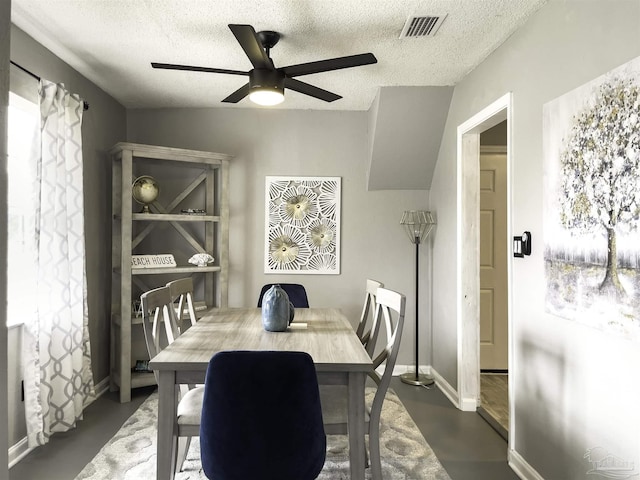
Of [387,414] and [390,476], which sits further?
[387,414]

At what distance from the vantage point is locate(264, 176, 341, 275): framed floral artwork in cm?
420

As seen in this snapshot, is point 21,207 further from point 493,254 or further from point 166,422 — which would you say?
point 493,254

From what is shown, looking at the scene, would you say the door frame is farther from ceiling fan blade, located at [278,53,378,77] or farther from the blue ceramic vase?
the blue ceramic vase

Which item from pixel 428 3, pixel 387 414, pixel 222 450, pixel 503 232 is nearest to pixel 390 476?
pixel 387 414

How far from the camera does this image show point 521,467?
2.41 m

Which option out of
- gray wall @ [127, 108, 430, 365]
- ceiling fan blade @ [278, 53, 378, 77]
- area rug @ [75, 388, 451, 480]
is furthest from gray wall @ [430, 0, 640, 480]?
gray wall @ [127, 108, 430, 365]

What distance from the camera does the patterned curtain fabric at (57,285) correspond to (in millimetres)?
2635

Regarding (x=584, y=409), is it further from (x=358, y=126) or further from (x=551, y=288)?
(x=358, y=126)

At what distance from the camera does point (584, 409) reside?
1.90 m

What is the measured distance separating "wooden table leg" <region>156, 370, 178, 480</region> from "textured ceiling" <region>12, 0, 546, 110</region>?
6.06 ft

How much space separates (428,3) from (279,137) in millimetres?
2201

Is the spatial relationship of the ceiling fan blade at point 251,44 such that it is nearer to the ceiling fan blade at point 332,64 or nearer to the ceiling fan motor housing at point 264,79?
the ceiling fan motor housing at point 264,79

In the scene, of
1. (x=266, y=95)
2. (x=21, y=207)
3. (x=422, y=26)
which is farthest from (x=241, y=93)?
(x=21, y=207)

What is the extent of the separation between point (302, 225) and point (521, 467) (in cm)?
258
